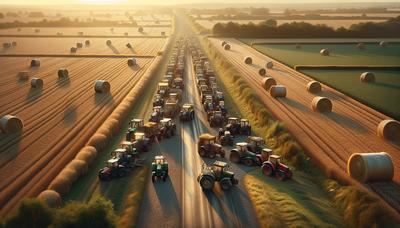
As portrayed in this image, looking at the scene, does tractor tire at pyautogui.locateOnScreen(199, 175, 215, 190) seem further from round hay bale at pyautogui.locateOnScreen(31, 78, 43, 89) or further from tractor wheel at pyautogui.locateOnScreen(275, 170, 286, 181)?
round hay bale at pyautogui.locateOnScreen(31, 78, 43, 89)

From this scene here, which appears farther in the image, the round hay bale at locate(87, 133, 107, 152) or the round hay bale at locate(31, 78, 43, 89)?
the round hay bale at locate(31, 78, 43, 89)

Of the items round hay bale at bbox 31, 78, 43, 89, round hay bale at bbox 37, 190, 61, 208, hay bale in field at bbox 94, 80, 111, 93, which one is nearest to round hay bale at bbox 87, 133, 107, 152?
round hay bale at bbox 37, 190, 61, 208

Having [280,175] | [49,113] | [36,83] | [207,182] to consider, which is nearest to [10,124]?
[49,113]

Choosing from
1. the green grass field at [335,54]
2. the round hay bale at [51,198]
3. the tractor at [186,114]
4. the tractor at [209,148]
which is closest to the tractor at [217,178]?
the tractor at [209,148]

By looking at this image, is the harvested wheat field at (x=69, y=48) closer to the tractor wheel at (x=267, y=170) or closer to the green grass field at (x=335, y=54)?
the green grass field at (x=335, y=54)

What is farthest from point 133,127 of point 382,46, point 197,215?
point 382,46

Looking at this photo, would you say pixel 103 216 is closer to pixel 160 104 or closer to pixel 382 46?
pixel 160 104

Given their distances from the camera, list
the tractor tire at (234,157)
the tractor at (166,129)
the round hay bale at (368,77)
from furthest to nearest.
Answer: the round hay bale at (368,77) < the tractor at (166,129) < the tractor tire at (234,157)
